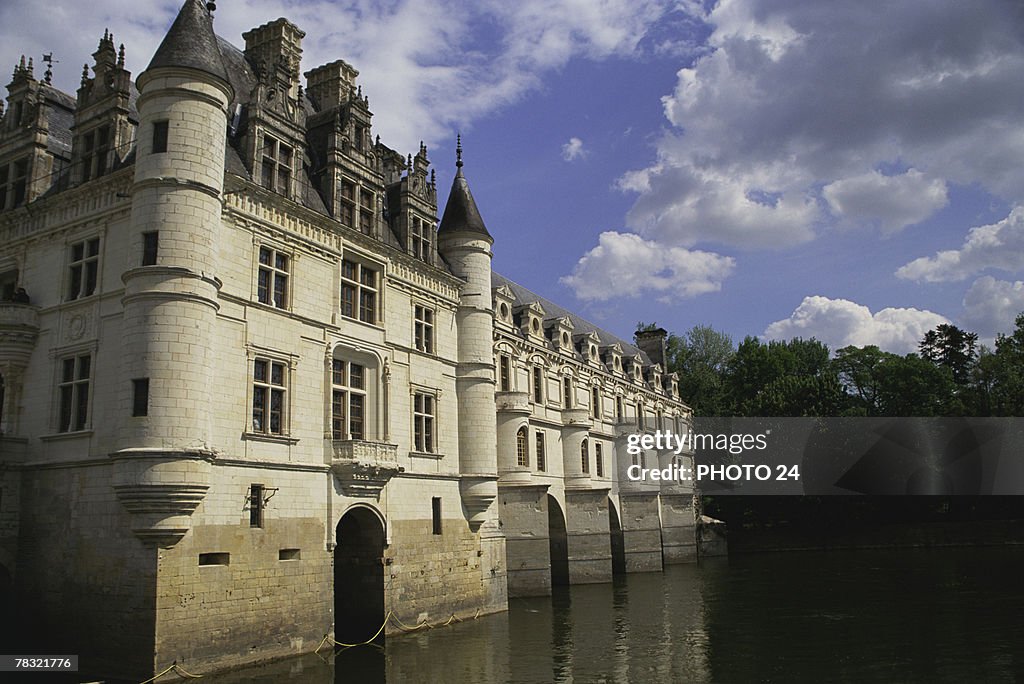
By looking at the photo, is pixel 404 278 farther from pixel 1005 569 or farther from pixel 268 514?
pixel 1005 569

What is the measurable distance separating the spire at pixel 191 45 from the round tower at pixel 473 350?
13131mm

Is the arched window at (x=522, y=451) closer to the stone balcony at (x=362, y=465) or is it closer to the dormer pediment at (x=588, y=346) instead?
the stone balcony at (x=362, y=465)

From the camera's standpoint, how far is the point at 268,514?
71.5 feet

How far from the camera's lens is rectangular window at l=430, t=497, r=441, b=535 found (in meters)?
28.8

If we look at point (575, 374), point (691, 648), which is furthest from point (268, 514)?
point (575, 374)

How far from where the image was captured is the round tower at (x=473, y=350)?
3083 cm

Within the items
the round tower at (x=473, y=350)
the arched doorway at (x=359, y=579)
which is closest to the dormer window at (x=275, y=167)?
the round tower at (x=473, y=350)

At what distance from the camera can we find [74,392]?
70.6 feet

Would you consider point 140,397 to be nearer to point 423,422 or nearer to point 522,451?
point 423,422

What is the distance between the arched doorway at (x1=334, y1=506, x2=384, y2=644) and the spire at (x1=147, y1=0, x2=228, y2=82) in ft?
44.5

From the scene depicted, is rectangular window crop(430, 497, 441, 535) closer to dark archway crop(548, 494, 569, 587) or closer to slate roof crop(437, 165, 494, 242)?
slate roof crop(437, 165, 494, 242)

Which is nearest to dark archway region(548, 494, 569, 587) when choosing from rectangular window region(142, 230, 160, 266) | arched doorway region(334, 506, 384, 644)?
arched doorway region(334, 506, 384, 644)

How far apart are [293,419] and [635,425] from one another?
34297mm

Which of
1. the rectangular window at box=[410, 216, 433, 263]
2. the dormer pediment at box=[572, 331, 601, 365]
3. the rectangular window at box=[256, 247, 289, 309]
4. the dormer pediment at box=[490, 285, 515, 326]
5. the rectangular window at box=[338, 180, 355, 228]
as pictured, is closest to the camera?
the rectangular window at box=[256, 247, 289, 309]
